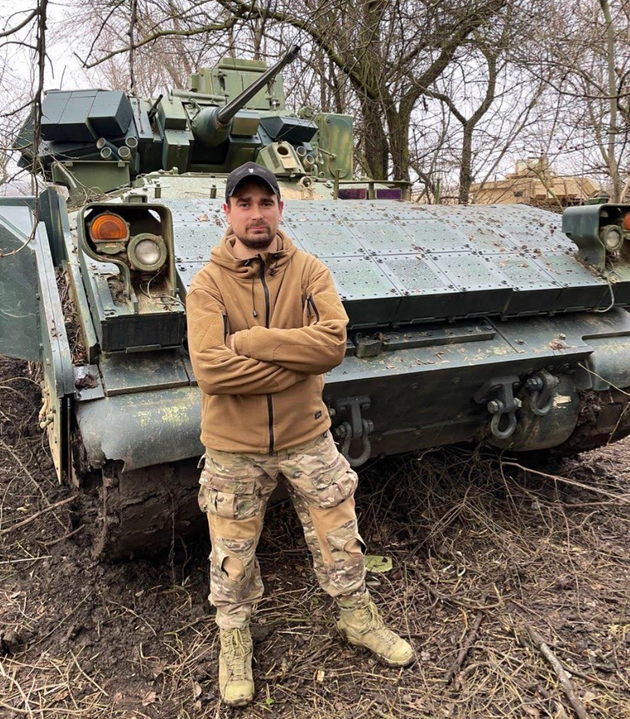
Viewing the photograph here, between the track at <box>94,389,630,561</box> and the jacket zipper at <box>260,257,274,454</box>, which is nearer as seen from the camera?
the jacket zipper at <box>260,257,274,454</box>

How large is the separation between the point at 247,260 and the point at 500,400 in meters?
1.65

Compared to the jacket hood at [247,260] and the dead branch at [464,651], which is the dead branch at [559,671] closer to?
the dead branch at [464,651]

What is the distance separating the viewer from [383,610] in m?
3.06

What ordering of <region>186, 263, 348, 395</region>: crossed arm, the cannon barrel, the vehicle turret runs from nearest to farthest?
<region>186, 263, 348, 395</region>: crossed arm < the cannon barrel < the vehicle turret

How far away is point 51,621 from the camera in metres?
3.02

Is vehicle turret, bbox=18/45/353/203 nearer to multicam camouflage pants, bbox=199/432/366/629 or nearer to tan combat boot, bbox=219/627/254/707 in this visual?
multicam camouflage pants, bbox=199/432/366/629

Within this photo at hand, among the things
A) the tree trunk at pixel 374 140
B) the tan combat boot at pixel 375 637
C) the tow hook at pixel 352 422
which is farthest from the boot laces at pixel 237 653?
the tree trunk at pixel 374 140

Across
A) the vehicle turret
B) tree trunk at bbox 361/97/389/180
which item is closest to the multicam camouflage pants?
the vehicle turret

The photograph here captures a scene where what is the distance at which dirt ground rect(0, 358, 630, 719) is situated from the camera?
2.54 metres

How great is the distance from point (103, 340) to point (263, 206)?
87cm

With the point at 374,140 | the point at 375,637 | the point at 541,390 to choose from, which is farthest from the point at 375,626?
the point at 374,140

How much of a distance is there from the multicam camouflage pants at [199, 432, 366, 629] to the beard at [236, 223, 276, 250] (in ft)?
2.39

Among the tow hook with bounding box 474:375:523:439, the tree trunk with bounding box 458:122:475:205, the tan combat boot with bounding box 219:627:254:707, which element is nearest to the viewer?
the tan combat boot with bounding box 219:627:254:707

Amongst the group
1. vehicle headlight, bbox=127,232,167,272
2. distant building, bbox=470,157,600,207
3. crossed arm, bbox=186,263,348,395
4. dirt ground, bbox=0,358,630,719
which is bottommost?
dirt ground, bbox=0,358,630,719
